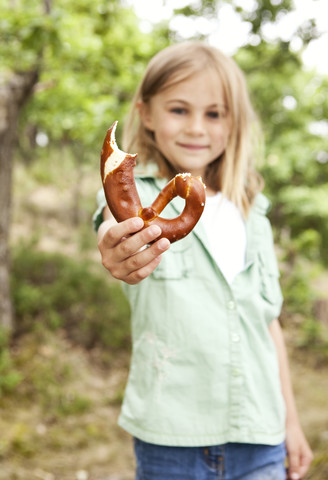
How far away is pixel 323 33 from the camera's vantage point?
3.51 meters

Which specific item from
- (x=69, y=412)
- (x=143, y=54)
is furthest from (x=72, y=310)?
(x=143, y=54)

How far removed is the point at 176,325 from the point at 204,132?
0.69 meters

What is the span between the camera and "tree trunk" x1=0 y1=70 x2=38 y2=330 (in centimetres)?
492

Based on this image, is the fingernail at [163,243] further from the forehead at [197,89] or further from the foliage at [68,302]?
the foliage at [68,302]

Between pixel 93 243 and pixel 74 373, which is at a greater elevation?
pixel 93 243

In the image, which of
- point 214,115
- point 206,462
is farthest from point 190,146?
point 206,462

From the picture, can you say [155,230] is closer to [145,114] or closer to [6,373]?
[145,114]

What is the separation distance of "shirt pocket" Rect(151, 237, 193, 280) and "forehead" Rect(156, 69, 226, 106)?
1.67 feet

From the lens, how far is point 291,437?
1.84 m

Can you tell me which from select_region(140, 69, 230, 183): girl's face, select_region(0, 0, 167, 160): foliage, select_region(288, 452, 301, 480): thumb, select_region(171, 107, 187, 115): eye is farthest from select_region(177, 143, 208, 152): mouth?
select_region(0, 0, 167, 160): foliage

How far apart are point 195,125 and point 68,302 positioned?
495cm

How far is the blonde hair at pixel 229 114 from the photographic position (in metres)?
1.69

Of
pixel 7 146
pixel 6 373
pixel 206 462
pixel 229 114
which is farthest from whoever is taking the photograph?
pixel 7 146

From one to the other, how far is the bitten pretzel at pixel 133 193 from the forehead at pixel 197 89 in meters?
0.73
